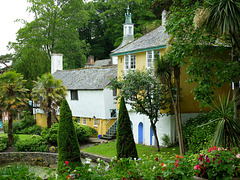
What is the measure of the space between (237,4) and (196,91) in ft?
15.2

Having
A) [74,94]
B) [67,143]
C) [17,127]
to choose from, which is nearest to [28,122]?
[17,127]

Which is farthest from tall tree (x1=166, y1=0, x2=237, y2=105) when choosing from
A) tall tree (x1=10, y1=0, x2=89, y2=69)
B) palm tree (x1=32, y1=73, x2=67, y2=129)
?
tall tree (x1=10, y1=0, x2=89, y2=69)

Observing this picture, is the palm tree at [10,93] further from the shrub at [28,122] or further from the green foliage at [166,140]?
the shrub at [28,122]

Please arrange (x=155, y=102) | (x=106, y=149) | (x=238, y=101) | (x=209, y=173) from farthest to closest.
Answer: (x=106, y=149) < (x=155, y=102) < (x=238, y=101) < (x=209, y=173)

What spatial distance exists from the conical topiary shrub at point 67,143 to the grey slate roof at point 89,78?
1238 cm

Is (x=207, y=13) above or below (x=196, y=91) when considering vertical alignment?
above

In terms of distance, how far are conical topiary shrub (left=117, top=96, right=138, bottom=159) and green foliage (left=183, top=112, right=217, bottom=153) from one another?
3.00 meters

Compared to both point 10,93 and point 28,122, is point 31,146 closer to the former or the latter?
point 10,93

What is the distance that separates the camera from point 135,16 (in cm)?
5341

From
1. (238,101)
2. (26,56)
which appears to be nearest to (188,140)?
(238,101)

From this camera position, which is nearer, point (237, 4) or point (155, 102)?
point (237, 4)

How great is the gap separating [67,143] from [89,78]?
17233 mm

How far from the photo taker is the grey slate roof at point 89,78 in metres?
29.1

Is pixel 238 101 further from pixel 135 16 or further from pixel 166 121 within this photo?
pixel 135 16
